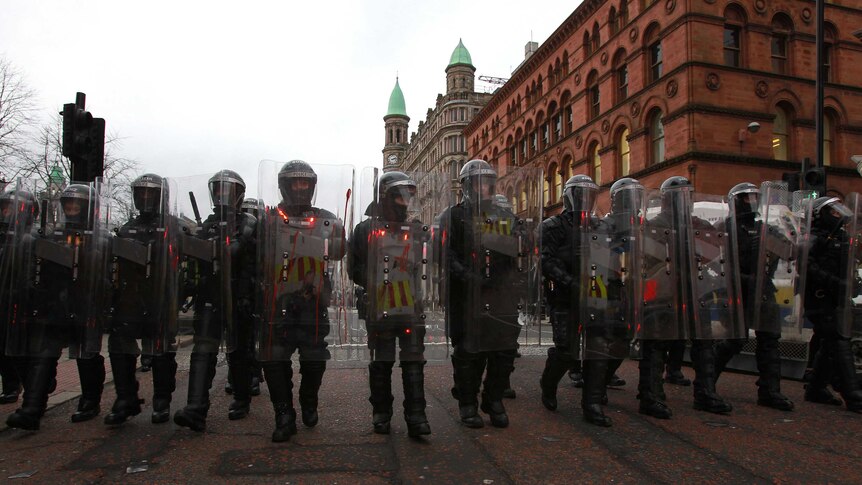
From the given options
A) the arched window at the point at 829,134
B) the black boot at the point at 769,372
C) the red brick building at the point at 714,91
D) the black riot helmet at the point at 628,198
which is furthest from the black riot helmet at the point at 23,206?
the arched window at the point at 829,134

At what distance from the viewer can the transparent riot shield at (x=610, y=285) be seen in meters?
5.06

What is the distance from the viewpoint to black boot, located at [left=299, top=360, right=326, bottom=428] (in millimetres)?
4629

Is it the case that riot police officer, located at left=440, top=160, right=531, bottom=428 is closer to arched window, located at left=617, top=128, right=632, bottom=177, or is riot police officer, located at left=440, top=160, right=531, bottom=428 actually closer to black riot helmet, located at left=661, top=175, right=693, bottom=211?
black riot helmet, located at left=661, top=175, right=693, bottom=211

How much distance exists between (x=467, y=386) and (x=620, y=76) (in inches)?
1088

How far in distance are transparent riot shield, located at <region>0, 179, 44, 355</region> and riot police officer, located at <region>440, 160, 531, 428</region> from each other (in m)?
3.34

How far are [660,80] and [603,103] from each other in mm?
5052

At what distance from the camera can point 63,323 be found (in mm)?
4801

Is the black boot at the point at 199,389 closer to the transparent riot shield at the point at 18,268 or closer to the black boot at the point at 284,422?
the black boot at the point at 284,422

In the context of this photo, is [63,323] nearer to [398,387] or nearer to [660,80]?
[398,387]

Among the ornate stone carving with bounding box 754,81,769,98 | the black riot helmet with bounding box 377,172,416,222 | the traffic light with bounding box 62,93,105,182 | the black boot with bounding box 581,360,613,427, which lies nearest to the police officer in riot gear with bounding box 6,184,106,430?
the black riot helmet with bounding box 377,172,416,222

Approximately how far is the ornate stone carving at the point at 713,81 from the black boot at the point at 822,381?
20704mm

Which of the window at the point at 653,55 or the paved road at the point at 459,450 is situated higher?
the window at the point at 653,55

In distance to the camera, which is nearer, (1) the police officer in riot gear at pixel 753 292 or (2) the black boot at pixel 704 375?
(2) the black boot at pixel 704 375

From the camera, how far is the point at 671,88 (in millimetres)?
24641
